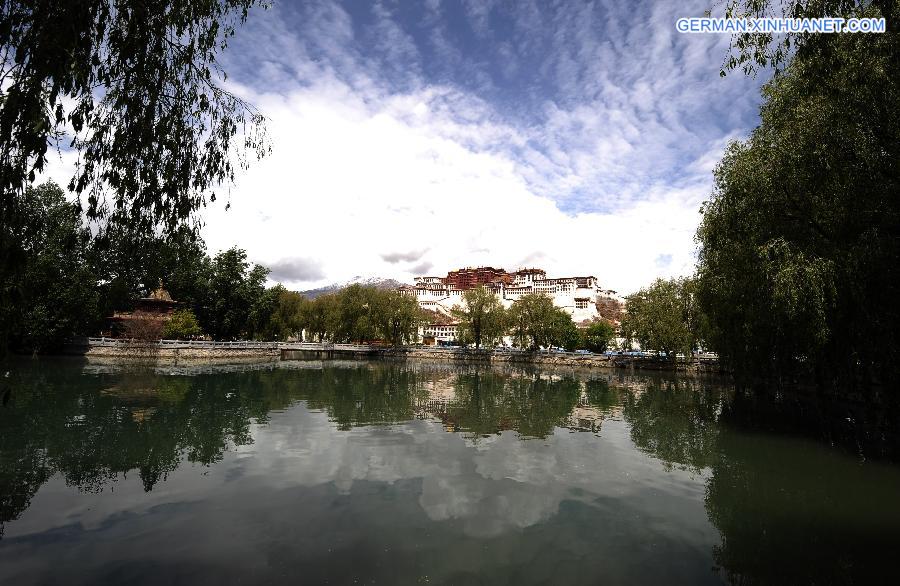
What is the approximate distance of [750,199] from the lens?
16.5 metres

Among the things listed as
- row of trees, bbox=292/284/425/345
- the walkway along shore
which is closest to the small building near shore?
the walkway along shore

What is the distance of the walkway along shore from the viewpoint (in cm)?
5484

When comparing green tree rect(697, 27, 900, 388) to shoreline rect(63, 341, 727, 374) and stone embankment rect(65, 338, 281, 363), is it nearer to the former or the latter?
shoreline rect(63, 341, 727, 374)

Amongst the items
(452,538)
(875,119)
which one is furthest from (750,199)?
(452,538)

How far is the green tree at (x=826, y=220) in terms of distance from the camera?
1267 centimetres

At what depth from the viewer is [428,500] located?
11344mm

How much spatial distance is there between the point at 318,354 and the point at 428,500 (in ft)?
257

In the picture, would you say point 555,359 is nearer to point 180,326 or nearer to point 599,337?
point 599,337

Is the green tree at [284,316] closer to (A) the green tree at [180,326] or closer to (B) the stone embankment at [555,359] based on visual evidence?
(B) the stone embankment at [555,359]

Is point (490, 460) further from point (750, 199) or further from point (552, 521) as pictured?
point (750, 199)

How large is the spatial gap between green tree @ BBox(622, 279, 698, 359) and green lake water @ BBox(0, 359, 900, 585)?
34.3 m

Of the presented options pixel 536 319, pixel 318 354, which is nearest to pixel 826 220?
pixel 536 319

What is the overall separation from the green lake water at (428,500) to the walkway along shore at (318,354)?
1438 inches

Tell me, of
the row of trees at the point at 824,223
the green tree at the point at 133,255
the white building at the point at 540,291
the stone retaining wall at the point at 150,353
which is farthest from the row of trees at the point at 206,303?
the white building at the point at 540,291
